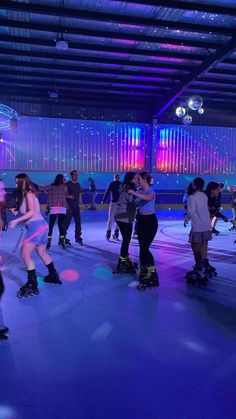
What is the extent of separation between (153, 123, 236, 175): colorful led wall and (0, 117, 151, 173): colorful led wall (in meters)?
0.91

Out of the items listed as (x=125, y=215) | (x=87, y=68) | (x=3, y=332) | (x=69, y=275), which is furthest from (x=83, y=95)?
(x=3, y=332)

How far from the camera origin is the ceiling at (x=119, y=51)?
9.23m

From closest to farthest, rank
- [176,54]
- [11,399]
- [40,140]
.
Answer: [11,399] → [176,54] → [40,140]

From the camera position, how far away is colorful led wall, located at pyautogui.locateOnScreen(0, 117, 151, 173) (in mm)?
17219

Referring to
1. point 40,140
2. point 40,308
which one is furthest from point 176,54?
point 40,308

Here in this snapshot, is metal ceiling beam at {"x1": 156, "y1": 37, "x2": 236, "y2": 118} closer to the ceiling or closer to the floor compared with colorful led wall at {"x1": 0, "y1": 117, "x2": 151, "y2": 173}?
closer to the ceiling

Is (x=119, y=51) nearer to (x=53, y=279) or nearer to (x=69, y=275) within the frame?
(x=69, y=275)

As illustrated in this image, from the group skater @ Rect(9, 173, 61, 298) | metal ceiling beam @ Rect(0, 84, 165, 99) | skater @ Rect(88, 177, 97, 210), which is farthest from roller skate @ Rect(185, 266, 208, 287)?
skater @ Rect(88, 177, 97, 210)

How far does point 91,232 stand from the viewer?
422 inches

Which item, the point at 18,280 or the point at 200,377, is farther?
the point at 18,280

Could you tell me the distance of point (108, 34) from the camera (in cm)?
1052

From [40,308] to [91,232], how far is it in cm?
651

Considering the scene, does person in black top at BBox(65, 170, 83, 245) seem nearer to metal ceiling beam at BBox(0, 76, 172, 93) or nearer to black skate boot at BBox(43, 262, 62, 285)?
black skate boot at BBox(43, 262, 62, 285)

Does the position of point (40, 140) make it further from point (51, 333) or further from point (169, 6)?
point (51, 333)
